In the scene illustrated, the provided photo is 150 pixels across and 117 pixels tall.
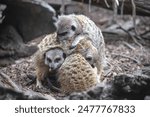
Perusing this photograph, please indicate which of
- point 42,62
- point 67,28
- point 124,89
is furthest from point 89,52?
point 124,89

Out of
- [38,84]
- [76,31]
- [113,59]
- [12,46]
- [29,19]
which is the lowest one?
[113,59]

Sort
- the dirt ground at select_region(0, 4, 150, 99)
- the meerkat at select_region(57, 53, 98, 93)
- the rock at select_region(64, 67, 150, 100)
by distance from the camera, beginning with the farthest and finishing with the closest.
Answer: the dirt ground at select_region(0, 4, 150, 99)
the meerkat at select_region(57, 53, 98, 93)
the rock at select_region(64, 67, 150, 100)

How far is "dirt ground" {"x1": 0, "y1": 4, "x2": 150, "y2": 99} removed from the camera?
5.37 meters

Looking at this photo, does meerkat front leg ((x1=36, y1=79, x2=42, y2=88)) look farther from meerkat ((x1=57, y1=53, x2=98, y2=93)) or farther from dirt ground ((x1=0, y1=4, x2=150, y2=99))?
meerkat ((x1=57, y1=53, x2=98, y2=93))

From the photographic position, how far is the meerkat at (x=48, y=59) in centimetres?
490

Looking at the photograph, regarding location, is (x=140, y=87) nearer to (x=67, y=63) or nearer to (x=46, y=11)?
(x=67, y=63)

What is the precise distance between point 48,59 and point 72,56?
0.26m

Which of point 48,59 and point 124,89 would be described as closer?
point 124,89

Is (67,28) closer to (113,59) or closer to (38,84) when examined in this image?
(38,84)

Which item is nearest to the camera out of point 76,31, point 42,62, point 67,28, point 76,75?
point 76,75

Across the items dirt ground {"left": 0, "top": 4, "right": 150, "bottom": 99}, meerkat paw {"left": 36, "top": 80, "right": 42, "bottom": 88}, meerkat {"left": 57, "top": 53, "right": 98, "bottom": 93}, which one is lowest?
dirt ground {"left": 0, "top": 4, "right": 150, "bottom": 99}

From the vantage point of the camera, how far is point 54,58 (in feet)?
16.0

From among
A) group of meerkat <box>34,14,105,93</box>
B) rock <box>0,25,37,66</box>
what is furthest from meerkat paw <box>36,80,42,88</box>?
rock <box>0,25,37,66</box>

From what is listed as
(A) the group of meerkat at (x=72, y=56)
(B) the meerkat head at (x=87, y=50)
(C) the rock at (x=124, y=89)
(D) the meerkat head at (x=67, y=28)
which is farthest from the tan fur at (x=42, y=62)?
(C) the rock at (x=124, y=89)
